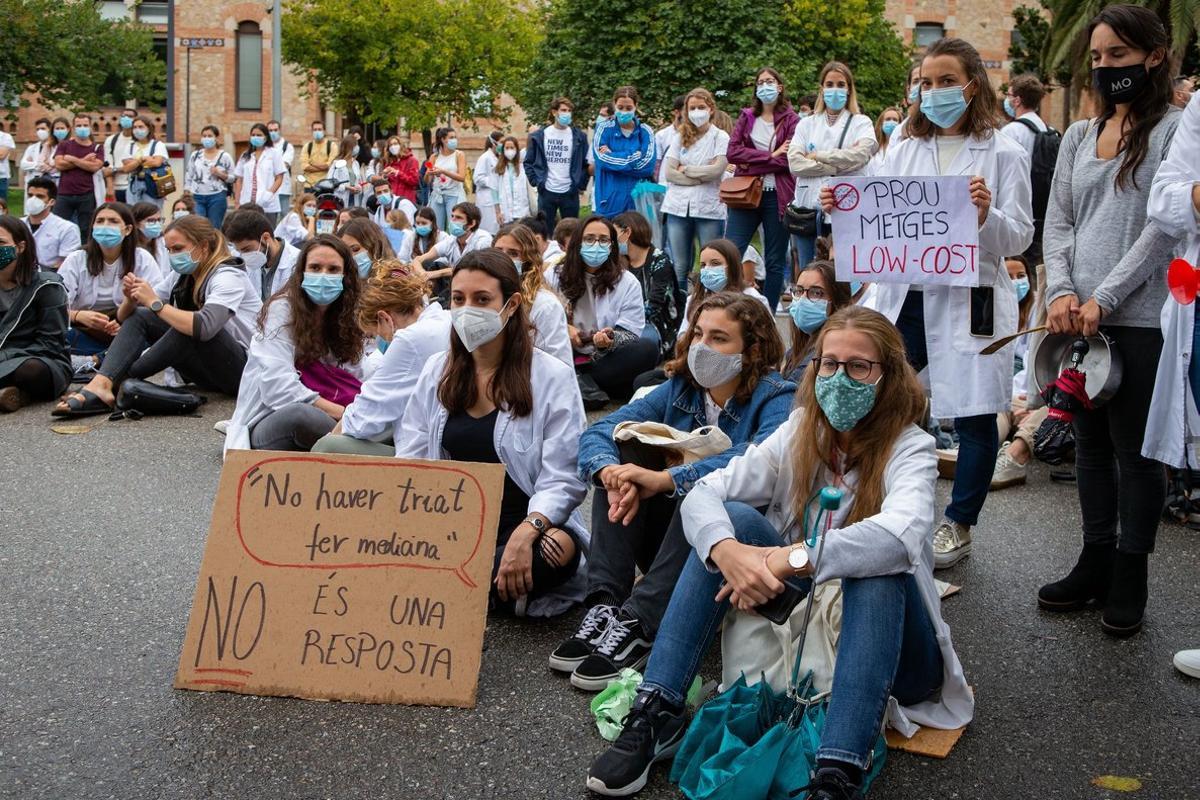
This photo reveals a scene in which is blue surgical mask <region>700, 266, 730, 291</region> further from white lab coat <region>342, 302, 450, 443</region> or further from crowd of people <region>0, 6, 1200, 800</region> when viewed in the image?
white lab coat <region>342, 302, 450, 443</region>

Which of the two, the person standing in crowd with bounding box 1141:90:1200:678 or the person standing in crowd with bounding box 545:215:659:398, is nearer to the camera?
the person standing in crowd with bounding box 1141:90:1200:678

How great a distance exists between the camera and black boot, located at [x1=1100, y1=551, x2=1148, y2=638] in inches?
181

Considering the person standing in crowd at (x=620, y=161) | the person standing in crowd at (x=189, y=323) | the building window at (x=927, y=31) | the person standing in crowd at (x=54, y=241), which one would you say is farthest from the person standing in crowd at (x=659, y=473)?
the building window at (x=927, y=31)

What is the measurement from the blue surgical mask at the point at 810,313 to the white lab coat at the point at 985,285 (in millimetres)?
988

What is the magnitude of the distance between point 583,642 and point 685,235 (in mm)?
7778

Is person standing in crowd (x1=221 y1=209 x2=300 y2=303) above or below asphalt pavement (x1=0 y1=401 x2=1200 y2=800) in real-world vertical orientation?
above

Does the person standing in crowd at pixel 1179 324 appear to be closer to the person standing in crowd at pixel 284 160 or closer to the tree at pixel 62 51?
the person standing in crowd at pixel 284 160

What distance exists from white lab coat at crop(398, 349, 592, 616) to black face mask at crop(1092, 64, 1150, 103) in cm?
209

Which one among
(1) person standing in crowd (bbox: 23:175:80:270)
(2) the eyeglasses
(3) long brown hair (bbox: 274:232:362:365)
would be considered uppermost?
(2) the eyeglasses

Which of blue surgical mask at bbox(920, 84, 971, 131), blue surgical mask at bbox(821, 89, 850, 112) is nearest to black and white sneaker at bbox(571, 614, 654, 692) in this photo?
blue surgical mask at bbox(920, 84, 971, 131)

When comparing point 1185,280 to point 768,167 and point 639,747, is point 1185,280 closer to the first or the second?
point 639,747

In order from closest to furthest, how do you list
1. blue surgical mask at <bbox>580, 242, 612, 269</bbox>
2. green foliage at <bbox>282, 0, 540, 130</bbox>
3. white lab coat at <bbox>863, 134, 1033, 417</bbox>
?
white lab coat at <bbox>863, 134, 1033, 417</bbox> → blue surgical mask at <bbox>580, 242, 612, 269</bbox> → green foliage at <bbox>282, 0, 540, 130</bbox>

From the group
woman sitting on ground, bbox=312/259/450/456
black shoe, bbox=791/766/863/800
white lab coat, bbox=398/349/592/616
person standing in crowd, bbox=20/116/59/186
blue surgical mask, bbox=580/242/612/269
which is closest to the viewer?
black shoe, bbox=791/766/863/800

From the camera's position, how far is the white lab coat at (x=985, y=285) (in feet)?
16.4
